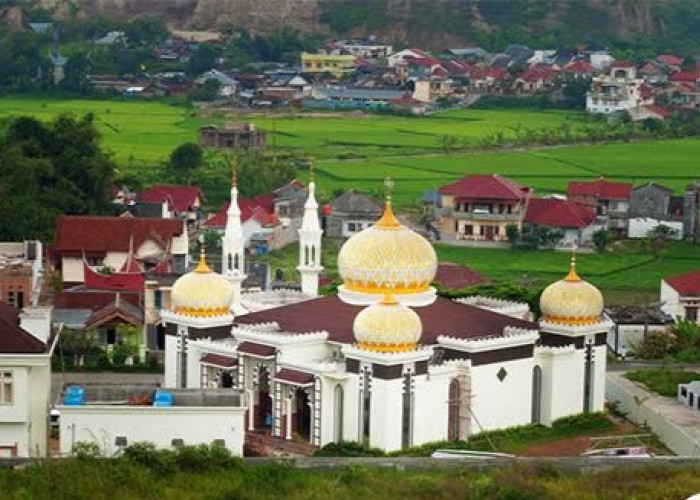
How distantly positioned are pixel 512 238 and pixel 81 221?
1206 centimetres

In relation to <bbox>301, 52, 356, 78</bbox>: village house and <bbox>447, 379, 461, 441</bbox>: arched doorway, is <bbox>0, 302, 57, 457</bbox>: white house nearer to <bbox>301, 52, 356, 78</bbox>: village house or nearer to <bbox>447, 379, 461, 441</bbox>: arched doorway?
<bbox>447, 379, 461, 441</bbox>: arched doorway

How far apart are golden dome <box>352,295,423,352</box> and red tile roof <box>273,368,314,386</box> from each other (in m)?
0.91

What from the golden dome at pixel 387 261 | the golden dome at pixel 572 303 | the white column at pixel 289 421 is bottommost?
the white column at pixel 289 421

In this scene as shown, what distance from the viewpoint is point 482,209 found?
139 feet

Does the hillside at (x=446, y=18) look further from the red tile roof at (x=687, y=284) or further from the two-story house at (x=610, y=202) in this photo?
the red tile roof at (x=687, y=284)

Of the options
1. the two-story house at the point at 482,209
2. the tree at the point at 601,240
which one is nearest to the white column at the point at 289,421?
the tree at the point at 601,240

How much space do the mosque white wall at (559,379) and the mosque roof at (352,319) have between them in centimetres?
50

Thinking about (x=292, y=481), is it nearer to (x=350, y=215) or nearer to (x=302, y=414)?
(x=302, y=414)

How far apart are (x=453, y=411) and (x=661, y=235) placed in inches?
811

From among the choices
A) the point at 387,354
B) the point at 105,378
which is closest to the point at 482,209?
Result: the point at 105,378

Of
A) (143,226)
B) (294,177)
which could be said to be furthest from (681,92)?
(143,226)

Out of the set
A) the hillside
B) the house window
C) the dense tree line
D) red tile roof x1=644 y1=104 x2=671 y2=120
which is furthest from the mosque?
the hillside

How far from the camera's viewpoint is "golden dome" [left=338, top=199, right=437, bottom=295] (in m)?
23.3

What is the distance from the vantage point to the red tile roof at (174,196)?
4159 cm
